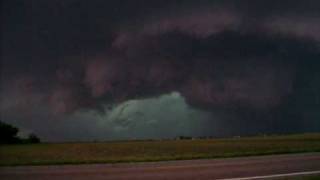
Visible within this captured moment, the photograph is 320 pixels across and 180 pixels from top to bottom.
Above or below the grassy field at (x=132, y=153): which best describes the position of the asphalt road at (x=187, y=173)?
below

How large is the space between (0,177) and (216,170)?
25.9 ft

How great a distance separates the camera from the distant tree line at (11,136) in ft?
210

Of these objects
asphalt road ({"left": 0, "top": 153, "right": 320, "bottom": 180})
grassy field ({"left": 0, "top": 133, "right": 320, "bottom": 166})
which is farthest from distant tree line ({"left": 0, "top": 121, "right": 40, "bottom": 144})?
asphalt road ({"left": 0, "top": 153, "right": 320, "bottom": 180})

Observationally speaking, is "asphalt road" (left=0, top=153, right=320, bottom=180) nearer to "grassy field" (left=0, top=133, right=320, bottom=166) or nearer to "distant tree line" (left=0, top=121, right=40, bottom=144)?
"grassy field" (left=0, top=133, right=320, bottom=166)

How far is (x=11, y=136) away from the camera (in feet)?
215

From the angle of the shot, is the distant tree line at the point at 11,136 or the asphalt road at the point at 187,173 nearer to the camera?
the asphalt road at the point at 187,173

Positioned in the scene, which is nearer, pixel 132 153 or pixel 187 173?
pixel 187 173

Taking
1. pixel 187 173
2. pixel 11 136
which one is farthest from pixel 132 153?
pixel 11 136

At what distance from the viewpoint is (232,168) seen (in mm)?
24062

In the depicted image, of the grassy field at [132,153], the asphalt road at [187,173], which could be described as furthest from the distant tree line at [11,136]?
the asphalt road at [187,173]

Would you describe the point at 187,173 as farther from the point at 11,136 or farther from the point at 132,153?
the point at 11,136

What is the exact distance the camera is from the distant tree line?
64000 millimetres

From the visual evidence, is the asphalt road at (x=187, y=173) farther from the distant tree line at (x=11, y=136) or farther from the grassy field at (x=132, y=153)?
the distant tree line at (x=11, y=136)

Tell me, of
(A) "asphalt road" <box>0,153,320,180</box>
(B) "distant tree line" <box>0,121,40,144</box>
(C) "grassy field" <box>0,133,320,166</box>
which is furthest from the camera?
(B) "distant tree line" <box>0,121,40,144</box>
